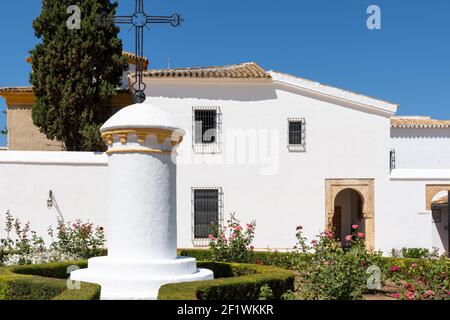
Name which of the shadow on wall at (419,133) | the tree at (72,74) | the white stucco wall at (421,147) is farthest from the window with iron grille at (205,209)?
the shadow on wall at (419,133)

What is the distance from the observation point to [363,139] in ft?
60.8

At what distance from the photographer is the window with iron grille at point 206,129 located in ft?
59.3

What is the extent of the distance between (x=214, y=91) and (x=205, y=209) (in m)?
3.66

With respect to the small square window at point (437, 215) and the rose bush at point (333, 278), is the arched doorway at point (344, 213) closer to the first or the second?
the small square window at point (437, 215)

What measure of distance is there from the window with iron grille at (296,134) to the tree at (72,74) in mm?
5839

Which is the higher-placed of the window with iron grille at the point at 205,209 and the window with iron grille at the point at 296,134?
the window with iron grille at the point at 296,134

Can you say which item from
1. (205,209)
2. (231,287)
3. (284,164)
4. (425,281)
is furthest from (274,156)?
(231,287)

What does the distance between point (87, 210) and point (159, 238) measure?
29.5 ft

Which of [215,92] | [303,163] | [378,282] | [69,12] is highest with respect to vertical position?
[69,12]

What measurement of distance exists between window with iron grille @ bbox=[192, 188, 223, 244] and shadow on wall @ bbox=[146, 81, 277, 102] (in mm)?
2909

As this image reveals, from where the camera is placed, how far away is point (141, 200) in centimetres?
812

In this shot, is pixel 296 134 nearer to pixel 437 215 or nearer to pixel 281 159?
pixel 281 159
